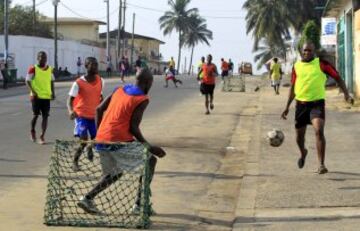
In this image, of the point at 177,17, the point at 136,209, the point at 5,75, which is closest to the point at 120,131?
the point at 136,209

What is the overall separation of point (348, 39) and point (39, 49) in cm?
3230

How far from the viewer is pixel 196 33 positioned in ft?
339

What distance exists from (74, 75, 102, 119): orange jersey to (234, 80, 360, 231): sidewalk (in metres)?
2.39

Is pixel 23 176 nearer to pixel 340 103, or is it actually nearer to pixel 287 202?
pixel 287 202

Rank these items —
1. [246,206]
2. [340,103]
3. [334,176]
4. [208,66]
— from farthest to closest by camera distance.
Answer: [340,103] < [208,66] < [334,176] < [246,206]

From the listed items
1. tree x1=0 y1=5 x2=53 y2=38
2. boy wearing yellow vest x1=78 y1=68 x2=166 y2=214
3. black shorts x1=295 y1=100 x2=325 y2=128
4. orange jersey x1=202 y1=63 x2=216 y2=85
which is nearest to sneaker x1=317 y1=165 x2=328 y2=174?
black shorts x1=295 y1=100 x2=325 y2=128

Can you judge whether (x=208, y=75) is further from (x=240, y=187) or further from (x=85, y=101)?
(x=240, y=187)

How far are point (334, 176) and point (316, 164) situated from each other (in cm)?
114

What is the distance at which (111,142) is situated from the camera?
686 cm

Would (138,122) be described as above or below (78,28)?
below

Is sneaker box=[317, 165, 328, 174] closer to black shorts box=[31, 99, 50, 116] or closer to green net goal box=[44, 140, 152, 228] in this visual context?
green net goal box=[44, 140, 152, 228]

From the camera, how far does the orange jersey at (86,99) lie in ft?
32.9

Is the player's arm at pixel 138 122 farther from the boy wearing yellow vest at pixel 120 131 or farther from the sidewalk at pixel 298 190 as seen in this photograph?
the sidewalk at pixel 298 190

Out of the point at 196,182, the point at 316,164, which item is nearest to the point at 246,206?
the point at 196,182
